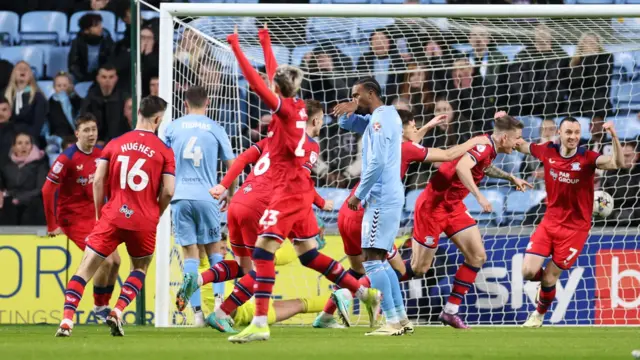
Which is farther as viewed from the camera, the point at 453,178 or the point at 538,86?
the point at 538,86

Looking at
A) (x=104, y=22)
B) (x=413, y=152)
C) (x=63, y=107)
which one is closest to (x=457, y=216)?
(x=413, y=152)

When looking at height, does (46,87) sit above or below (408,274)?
above

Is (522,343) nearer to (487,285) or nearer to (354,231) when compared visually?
(354,231)

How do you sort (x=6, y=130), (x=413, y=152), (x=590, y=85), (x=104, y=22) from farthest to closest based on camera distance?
(x=104, y=22) → (x=6, y=130) → (x=590, y=85) → (x=413, y=152)

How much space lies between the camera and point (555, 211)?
979 centimetres

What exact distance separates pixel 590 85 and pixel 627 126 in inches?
27.0

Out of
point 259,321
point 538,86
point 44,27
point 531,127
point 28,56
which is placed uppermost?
point 44,27

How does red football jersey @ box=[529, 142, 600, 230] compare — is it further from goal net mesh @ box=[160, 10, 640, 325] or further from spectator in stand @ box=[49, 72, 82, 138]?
spectator in stand @ box=[49, 72, 82, 138]

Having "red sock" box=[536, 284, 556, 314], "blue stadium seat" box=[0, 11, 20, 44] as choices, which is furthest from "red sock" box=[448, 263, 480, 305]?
"blue stadium seat" box=[0, 11, 20, 44]

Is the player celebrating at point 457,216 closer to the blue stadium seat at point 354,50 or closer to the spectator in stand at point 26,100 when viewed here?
the blue stadium seat at point 354,50

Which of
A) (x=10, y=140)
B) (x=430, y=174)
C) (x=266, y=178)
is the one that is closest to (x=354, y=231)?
(x=266, y=178)

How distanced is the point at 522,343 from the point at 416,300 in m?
4.11

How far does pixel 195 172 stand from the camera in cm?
893

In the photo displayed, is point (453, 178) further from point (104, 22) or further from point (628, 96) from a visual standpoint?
point (104, 22)
